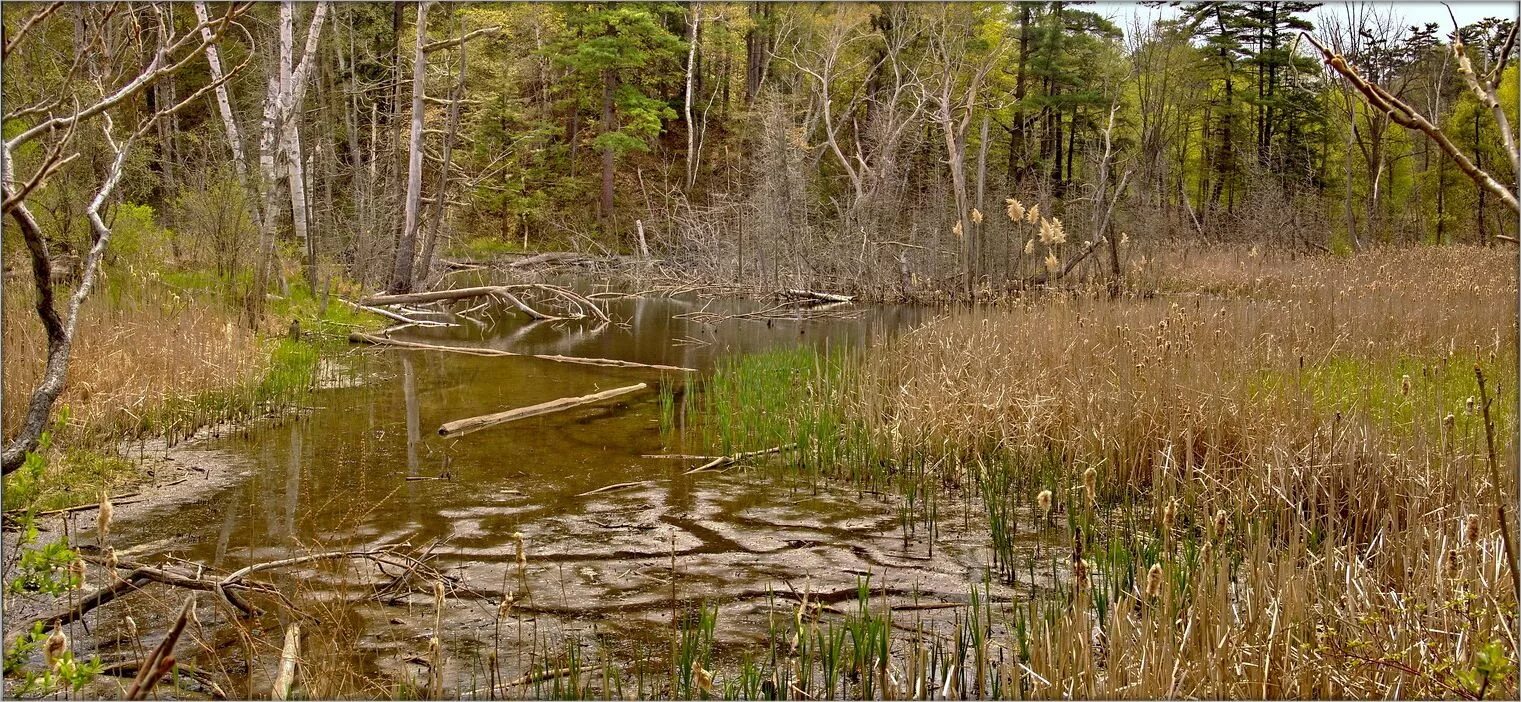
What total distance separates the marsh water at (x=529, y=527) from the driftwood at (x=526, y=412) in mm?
119

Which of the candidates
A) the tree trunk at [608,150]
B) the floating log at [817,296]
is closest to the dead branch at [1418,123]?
the floating log at [817,296]

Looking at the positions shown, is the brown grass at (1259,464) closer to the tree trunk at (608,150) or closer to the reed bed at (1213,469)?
the reed bed at (1213,469)

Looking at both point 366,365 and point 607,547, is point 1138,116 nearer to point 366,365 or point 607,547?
point 366,365

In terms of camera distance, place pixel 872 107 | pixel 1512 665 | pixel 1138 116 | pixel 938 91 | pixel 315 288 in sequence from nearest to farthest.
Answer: pixel 1512 665 < pixel 315 288 < pixel 938 91 < pixel 872 107 < pixel 1138 116

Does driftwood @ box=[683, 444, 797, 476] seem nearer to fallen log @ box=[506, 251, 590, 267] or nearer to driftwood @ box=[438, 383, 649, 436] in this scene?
driftwood @ box=[438, 383, 649, 436]

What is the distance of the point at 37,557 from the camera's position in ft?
9.16

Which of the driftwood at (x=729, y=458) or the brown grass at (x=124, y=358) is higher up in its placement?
the brown grass at (x=124, y=358)

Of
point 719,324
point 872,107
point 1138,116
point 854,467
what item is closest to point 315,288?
point 719,324

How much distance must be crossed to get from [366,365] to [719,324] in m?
6.27

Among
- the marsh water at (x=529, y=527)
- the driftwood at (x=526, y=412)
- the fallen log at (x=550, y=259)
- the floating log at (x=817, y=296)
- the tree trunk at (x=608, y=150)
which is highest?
the tree trunk at (x=608, y=150)

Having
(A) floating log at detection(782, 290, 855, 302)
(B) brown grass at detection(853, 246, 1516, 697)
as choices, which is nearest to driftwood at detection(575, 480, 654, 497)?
(B) brown grass at detection(853, 246, 1516, 697)

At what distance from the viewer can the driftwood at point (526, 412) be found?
7715 mm

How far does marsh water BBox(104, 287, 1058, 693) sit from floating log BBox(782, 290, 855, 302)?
29.5ft

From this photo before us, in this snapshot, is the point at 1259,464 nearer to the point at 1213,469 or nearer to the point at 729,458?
the point at 1213,469
